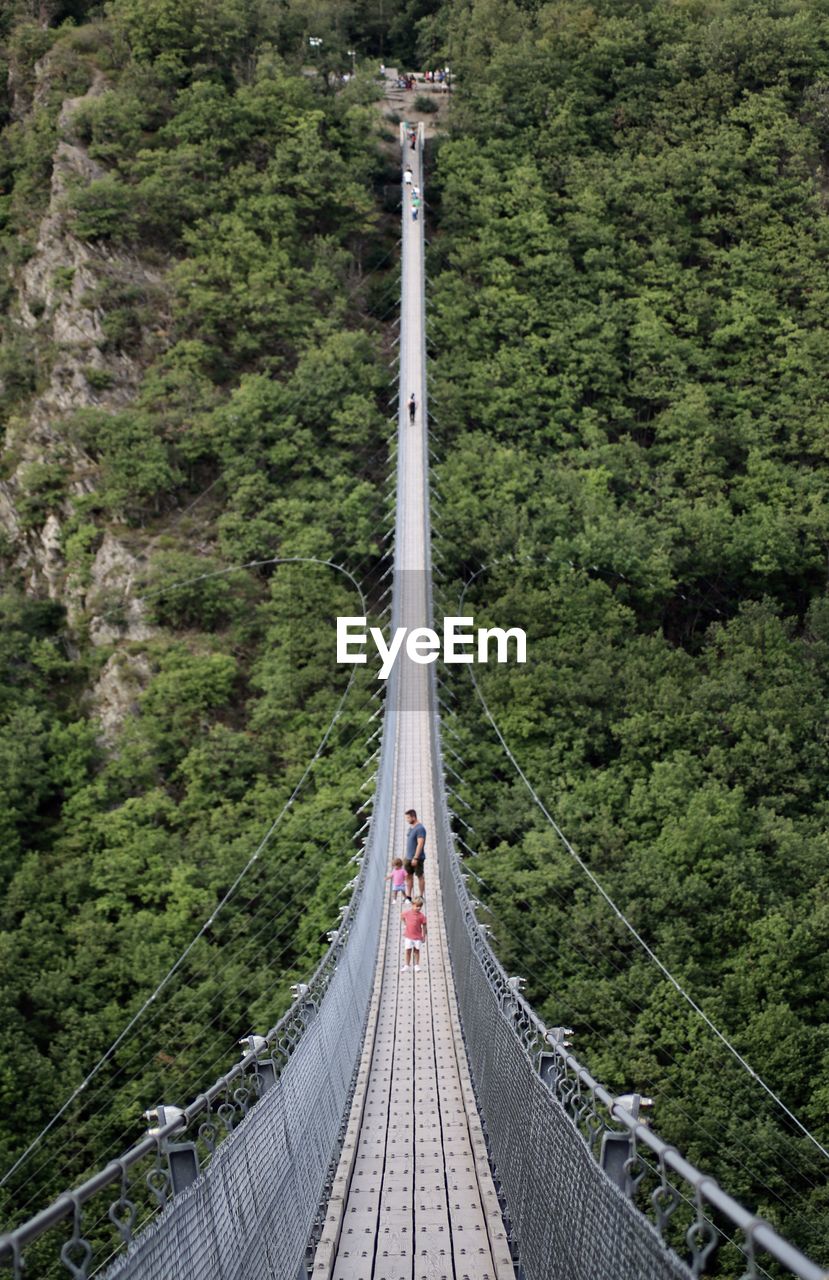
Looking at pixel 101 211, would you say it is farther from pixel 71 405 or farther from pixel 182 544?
pixel 182 544

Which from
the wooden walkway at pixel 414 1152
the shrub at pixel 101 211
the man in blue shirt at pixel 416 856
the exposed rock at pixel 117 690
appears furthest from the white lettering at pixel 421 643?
the shrub at pixel 101 211

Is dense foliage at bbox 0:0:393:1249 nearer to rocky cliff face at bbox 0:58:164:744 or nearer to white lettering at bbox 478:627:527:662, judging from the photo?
rocky cliff face at bbox 0:58:164:744

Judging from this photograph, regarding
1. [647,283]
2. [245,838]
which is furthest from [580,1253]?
[647,283]

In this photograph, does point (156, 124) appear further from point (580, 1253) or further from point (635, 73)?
point (580, 1253)

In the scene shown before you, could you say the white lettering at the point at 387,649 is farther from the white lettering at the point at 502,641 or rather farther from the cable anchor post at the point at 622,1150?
the cable anchor post at the point at 622,1150

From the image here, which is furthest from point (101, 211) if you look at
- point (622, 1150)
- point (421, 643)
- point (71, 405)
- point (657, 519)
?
point (622, 1150)

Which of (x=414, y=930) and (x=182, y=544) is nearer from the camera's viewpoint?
(x=414, y=930)
